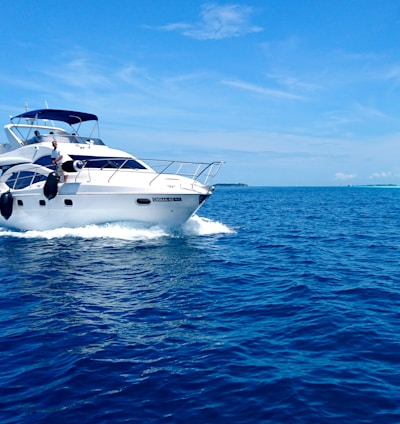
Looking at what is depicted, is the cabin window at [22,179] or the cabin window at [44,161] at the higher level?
the cabin window at [44,161]

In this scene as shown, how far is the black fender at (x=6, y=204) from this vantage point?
57.1 feet

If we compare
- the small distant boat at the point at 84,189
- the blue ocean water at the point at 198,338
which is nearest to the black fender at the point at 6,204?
the small distant boat at the point at 84,189

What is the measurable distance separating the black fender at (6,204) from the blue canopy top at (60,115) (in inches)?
177

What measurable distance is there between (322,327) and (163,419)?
355 centimetres

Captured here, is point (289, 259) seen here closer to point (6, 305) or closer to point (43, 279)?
point (43, 279)

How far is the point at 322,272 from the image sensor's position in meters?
10.7

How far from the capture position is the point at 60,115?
1956cm

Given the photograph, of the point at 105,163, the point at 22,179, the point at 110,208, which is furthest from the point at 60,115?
the point at 110,208

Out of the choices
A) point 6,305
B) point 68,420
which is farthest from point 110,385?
point 6,305

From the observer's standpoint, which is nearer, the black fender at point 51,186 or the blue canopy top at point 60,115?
the black fender at point 51,186

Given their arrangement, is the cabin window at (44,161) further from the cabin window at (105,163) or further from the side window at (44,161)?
the cabin window at (105,163)

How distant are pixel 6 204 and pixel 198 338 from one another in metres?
14.5

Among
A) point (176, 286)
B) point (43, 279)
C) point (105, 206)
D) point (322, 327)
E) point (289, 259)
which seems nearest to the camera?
point (322, 327)

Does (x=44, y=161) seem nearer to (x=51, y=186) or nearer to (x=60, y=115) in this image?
(x=51, y=186)
